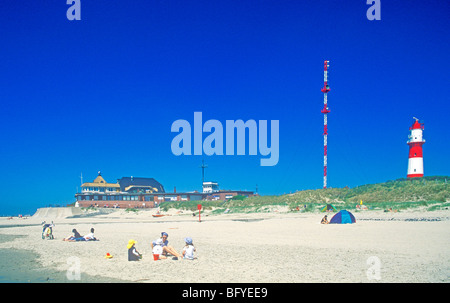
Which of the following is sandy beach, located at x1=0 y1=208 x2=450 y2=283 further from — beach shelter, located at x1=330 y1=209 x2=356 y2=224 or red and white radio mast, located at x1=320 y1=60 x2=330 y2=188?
red and white radio mast, located at x1=320 y1=60 x2=330 y2=188

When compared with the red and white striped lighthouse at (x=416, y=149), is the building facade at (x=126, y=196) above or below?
below

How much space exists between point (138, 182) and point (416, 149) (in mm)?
62254

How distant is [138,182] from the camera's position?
86.8m

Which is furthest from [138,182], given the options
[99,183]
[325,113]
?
[325,113]

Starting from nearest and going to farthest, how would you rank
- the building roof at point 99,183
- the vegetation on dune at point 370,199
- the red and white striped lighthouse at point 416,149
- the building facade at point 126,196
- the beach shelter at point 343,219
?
the beach shelter at point 343,219
the vegetation on dune at point 370,199
the red and white striped lighthouse at point 416,149
the building facade at point 126,196
the building roof at point 99,183

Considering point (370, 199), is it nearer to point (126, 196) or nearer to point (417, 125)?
point (417, 125)

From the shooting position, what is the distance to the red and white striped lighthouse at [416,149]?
48997mm

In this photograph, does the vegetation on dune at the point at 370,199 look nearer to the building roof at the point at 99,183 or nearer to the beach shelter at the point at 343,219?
the beach shelter at the point at 343,219

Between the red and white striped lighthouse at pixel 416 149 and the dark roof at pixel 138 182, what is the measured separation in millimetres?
60707

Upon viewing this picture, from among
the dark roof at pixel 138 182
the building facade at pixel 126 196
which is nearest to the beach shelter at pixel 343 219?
the building facade at pixel 126 196

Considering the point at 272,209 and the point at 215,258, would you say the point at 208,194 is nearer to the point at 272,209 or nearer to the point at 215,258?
the point at 272,209

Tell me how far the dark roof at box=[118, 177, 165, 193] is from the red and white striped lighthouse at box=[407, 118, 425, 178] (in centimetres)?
6071

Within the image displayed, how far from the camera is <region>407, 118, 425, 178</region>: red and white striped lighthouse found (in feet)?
161
